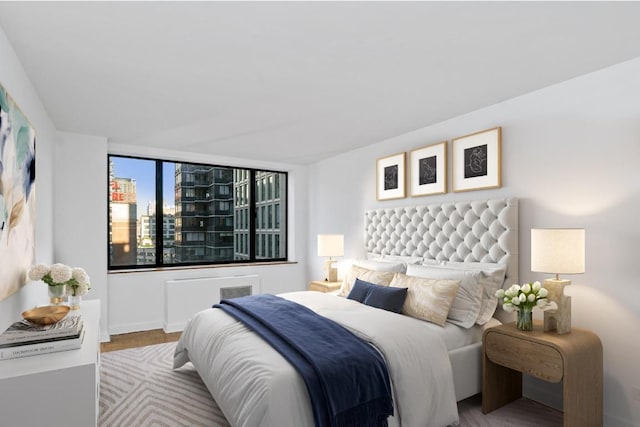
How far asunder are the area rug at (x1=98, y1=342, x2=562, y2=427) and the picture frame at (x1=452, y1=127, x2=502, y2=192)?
5.82 feet

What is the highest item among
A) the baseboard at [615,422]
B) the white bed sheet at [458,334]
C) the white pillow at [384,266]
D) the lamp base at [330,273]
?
the white pillow at [384,266]

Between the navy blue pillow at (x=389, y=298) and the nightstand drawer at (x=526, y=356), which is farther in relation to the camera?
the navy blue pillow at (x=389, y=298)

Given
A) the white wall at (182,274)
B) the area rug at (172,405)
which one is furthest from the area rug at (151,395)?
the white wall at (182,274)

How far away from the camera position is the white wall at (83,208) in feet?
13.5

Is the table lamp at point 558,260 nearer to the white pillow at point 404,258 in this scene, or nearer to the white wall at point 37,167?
the white pillow at point 404,258

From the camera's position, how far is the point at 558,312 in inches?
96.2

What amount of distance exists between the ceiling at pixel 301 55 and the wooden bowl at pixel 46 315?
1.60m

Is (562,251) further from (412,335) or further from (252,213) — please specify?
(252,213)

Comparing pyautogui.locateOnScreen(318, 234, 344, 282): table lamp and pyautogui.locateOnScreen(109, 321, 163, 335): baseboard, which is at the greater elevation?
pyautogui.locateOnScreen(318, 234, 344, 282): table lamp

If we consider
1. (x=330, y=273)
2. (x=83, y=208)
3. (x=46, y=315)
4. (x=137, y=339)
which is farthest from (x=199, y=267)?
(x=46, y=315)

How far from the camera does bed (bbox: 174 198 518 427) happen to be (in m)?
2.04

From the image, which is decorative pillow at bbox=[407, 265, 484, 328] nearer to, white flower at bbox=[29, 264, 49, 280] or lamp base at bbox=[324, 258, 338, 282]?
lamp base at bbox=[324, 258, 338, 282]

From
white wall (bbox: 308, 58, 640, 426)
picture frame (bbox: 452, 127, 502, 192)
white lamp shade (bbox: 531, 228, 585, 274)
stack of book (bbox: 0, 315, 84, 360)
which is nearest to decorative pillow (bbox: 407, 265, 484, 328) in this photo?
white wall (bbox: 308, 58, 640, 426)

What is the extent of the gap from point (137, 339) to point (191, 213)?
1862 mm
